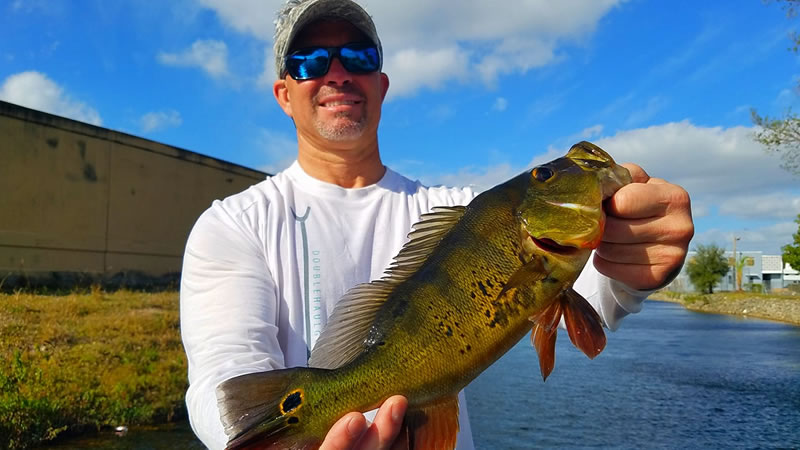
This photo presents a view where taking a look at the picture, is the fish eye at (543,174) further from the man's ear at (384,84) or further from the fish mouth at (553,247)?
the man's ear at (384,84)

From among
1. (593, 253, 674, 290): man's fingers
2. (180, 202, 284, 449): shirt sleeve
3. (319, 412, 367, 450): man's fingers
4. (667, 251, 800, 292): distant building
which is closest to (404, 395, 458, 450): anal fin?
(319, 412, 367, 450): man's fingers

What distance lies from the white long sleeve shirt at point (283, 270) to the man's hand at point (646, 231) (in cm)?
23

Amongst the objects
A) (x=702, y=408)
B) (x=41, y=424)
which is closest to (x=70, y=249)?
(x=41, y=424)

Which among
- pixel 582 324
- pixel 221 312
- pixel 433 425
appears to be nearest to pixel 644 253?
pixel 582 324

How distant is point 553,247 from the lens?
223 centimetres

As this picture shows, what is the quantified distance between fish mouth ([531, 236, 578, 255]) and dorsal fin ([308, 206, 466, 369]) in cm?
32

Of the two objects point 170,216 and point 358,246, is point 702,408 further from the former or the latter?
point 170,216

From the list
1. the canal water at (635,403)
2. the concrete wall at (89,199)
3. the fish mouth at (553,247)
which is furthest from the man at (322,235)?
the concrete wall at (89,199)

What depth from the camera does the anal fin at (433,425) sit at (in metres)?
2.11

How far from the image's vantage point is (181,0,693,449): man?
233cm

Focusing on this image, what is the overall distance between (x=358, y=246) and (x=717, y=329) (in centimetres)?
4219

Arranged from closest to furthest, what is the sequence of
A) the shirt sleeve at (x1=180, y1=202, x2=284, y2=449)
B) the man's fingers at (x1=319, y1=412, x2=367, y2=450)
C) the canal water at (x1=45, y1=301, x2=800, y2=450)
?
the man's fingers at (x1=319, y1=412, x2=367, y2=450) → the shirt sleeve at (x1=180, y1=202, x2=284, y2=449) → the canal water at (x1=45, y1=301, x2=800, y2=450)

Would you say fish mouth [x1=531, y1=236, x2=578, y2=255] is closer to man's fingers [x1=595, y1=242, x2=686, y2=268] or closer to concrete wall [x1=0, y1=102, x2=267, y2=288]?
man's fingers [x1=595, y1=242, x2=686, y2=268]

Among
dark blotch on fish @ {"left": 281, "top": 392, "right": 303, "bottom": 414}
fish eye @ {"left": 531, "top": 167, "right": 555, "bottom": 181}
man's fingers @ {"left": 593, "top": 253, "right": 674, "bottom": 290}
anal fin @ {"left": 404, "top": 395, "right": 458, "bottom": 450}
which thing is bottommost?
anal fin @ {"left": 404, "top": 395, "right": 458, "bottom": 450}
